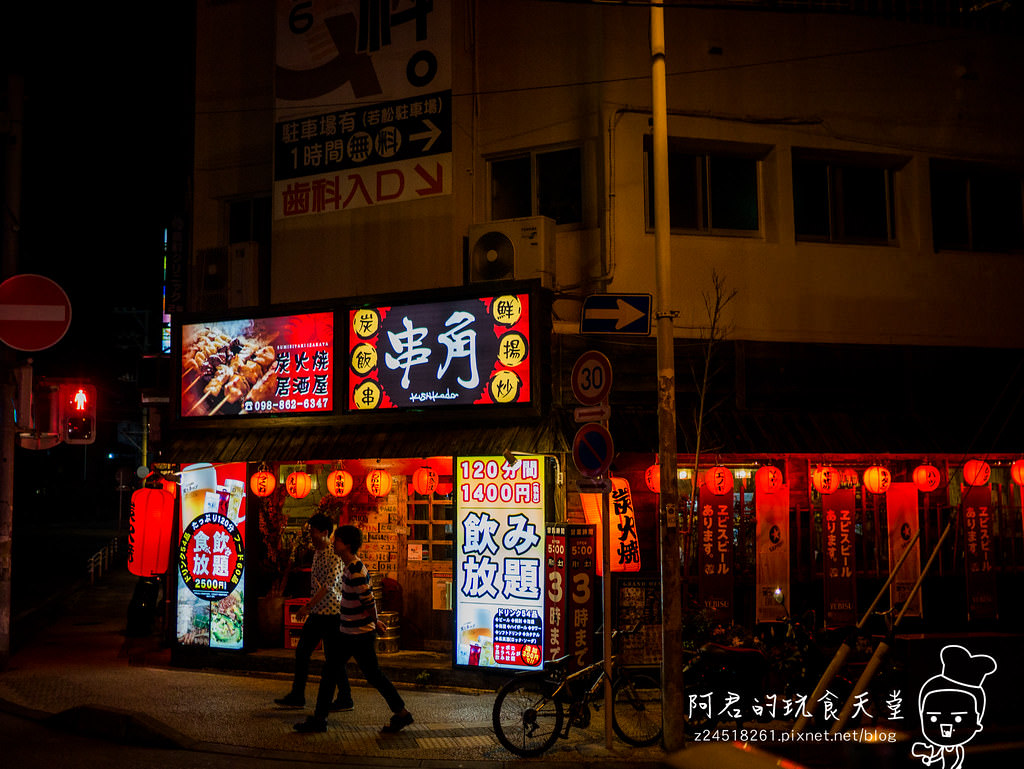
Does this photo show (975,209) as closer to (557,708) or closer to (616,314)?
(616,314)

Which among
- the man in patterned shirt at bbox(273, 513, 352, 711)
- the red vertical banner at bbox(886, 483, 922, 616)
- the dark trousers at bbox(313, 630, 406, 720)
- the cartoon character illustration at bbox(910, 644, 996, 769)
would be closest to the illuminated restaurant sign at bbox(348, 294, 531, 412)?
the man in patterned shirt at bbox(273, 513, 352, 711)

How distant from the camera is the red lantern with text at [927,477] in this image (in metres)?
12.2

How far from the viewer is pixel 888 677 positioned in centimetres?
1026

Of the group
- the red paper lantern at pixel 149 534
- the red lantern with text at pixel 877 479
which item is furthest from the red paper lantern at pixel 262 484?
the red lantern with text at pixel 877 479

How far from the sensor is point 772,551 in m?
12.4

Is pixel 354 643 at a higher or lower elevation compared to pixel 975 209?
lower

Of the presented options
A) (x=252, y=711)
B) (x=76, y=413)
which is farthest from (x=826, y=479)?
(x=76, y=413)

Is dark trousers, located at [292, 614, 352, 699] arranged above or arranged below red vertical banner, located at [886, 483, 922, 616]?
below

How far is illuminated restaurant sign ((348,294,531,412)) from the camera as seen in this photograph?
39.2 ft

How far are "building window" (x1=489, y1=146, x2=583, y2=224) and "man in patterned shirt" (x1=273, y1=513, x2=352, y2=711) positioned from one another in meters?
5.67

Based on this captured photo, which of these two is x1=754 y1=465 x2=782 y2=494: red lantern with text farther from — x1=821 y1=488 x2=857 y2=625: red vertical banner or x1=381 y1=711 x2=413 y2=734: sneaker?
x1=381 y1=711 x2=413 y2=734: sneaker

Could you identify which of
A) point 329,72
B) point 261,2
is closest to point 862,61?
point 329,72

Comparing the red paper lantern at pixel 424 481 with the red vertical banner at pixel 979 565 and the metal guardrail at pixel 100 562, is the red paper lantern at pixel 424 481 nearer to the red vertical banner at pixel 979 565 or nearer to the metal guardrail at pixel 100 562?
the red vertical banner at pixel 979 565

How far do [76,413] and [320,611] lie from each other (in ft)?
20.4
